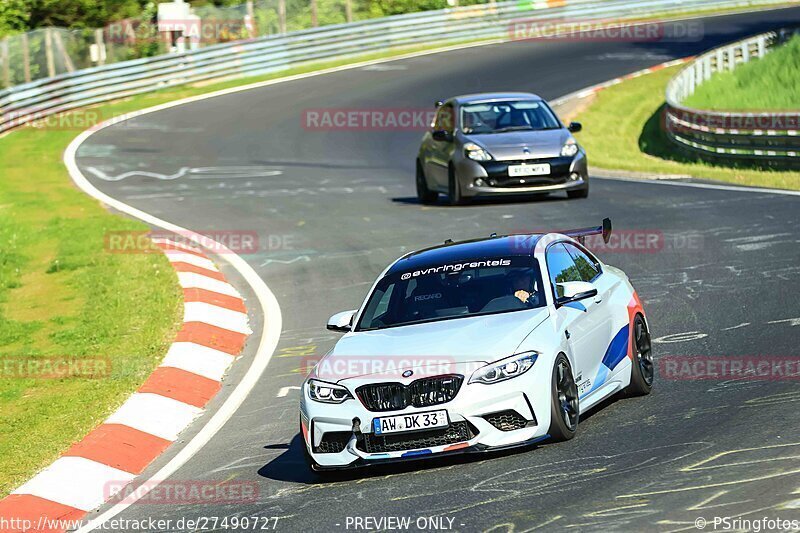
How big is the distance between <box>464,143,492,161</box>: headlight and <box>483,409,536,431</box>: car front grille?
41.2ft

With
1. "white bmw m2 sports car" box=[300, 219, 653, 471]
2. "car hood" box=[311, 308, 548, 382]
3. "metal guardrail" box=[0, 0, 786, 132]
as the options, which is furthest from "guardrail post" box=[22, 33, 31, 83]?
"car hood" box=[311, 308, 548, 382]

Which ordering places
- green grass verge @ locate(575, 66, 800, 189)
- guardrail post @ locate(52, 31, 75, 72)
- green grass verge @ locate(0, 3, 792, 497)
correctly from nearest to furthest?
1. green grass verge @ locate(0, 3, 792, 497)
2. green grass verge @ locate(575, 66, 800, 189)
3. guardrail post @ locate(52, 31, 75, 72)

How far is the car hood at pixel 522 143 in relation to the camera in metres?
20.7

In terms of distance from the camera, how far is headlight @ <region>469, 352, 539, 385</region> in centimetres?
852

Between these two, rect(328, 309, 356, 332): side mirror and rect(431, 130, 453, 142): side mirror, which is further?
rect(431, 130, 453, 142): side mirror

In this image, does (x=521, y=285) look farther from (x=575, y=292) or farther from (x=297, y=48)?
(x=297, y=48)

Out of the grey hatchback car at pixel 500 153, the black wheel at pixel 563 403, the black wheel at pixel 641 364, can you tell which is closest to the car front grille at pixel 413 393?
the black wheel at pixel 563 403

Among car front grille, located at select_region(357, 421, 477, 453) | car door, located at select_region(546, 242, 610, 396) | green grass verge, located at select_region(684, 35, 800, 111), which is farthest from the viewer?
green grass verge, located at select_region(684, 35, 800, 111)

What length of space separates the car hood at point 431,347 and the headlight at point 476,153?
38.1ft

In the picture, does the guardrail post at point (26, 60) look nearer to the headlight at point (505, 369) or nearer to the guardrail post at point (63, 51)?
the guardrail post at point (63, 51)

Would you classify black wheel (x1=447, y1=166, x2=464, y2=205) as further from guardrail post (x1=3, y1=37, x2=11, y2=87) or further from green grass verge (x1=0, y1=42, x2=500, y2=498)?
guardrail post (x1=3, y1=37, x2=11, y2=87)

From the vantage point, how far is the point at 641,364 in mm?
10203

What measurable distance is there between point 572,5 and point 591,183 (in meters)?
29.5

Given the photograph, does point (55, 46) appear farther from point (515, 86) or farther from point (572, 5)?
point (572, 5)
